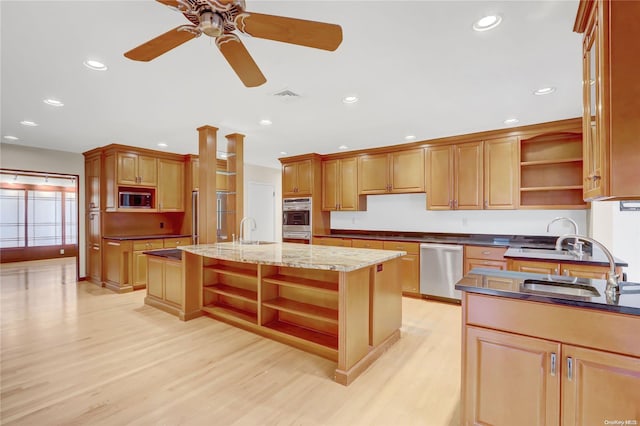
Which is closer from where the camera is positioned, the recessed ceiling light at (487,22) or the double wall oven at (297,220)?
the recessed ceiling light at (487,22)

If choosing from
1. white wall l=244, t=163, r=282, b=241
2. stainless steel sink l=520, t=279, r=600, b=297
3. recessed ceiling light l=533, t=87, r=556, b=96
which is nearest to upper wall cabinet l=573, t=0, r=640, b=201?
stainless steel sink l=520, t=279, r=600, b=297

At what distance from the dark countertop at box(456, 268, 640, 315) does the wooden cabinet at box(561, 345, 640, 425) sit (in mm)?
206

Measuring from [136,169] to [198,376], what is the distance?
4.29 m

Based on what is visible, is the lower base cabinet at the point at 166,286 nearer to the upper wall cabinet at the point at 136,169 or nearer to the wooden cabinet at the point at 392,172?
the upper wall cabinet at the point at 136,169

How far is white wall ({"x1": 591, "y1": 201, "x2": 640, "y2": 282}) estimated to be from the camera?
273cm

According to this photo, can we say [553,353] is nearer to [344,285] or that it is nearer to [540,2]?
[344,285]

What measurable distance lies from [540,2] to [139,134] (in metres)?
4.81

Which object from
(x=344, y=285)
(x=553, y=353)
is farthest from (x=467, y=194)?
(x=553, y=353)

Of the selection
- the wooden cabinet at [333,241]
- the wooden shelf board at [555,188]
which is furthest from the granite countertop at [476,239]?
the wooden shelf board at [555,188]

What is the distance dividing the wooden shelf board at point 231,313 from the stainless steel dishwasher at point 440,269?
258 centimetres

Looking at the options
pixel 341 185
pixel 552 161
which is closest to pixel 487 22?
pixel 552 161

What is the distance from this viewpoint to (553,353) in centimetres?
143

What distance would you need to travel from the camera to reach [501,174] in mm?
4199

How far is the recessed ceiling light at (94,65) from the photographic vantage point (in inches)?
90.1
